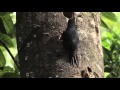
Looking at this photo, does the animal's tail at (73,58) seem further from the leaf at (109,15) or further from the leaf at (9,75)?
the leaf at (109,15)

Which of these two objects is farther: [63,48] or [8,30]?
[8,30]

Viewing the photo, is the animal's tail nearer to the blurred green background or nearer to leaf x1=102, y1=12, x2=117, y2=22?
the blurred green background

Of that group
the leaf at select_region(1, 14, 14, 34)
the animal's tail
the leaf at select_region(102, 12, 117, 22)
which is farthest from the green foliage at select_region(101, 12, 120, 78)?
the animal's tail

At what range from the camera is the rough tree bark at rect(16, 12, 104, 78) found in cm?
136

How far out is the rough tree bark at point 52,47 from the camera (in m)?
1.36

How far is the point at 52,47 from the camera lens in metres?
1.42

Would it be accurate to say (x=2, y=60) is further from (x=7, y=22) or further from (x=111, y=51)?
(x=111, y=51)

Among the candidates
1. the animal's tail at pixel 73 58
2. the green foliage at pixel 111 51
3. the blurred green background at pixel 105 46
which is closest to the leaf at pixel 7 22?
the blurred green background at pixel 105 46

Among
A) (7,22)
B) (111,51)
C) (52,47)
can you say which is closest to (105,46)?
(111,51)
